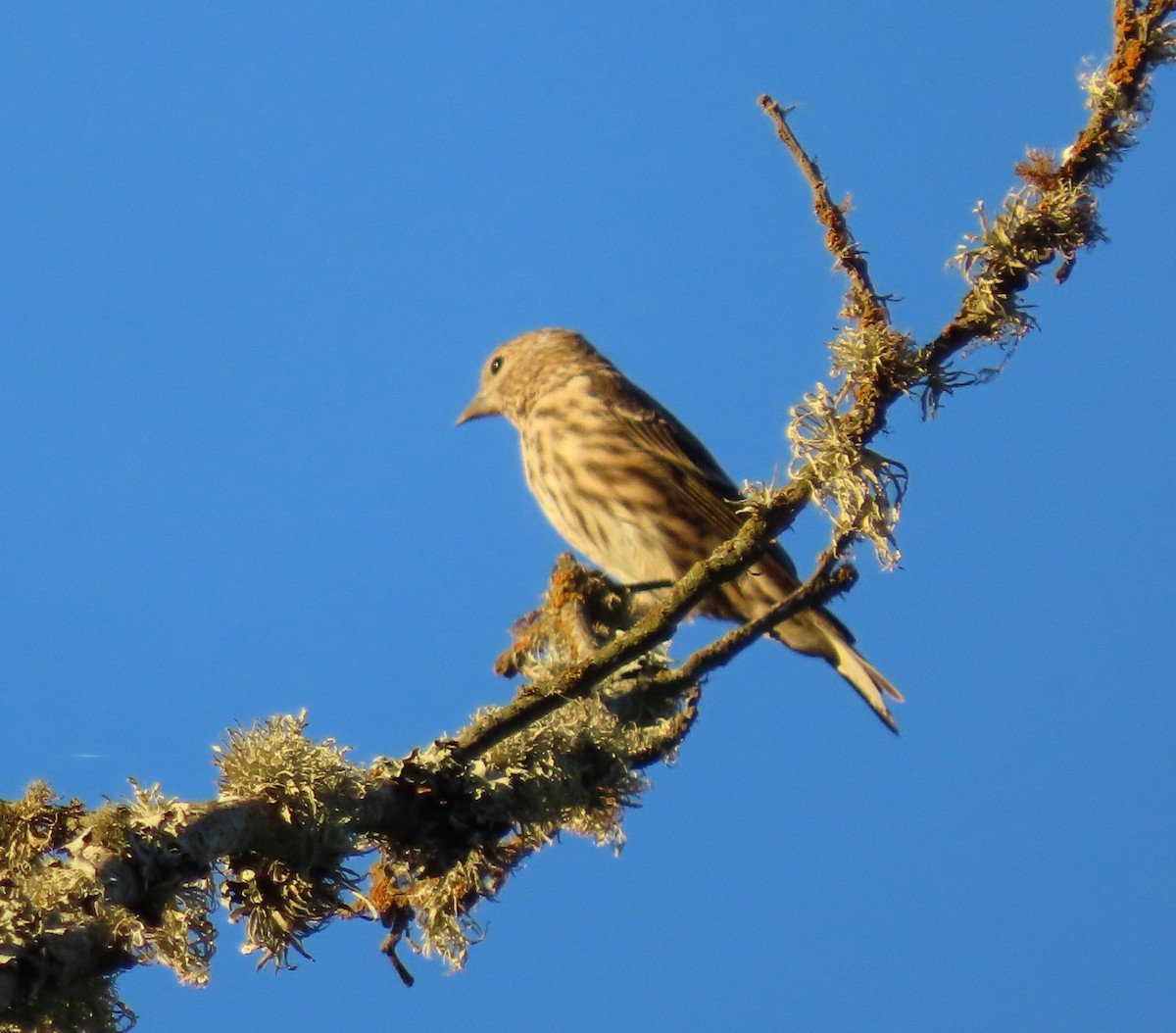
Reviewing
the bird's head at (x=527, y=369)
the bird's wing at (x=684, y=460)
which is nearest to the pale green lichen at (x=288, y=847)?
the bird's wing at (x=684, y=460)

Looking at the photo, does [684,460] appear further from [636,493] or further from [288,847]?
[288,847]

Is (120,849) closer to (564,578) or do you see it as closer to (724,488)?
(564,578)

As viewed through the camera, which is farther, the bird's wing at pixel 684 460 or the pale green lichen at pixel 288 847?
the bird's wing at pixel 684 460

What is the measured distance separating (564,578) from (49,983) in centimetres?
335

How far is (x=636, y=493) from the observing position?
769cm

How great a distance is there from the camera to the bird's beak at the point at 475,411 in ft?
30.2

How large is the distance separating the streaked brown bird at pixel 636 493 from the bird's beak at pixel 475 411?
0.36 meters

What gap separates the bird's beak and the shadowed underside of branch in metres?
5.09

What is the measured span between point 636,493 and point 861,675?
1.53m

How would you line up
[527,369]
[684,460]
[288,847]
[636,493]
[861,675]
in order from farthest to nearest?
[527,369] < [684,460] < [636,493] < [861,675] < [288,847]

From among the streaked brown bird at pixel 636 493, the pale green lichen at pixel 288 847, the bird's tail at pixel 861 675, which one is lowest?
the pale green lichen at pixel 288 847

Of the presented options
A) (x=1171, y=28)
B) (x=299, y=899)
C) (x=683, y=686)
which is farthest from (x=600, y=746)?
(x=1171, y=28)

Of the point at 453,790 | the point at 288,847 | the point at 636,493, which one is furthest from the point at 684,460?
the point at 288,847

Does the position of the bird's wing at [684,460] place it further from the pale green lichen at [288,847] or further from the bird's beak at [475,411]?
the pale green lichen at [288,847]
